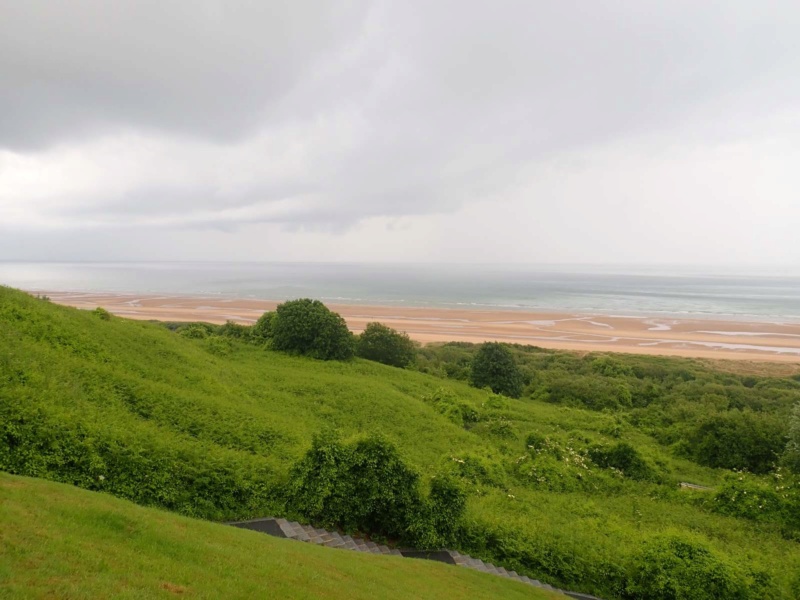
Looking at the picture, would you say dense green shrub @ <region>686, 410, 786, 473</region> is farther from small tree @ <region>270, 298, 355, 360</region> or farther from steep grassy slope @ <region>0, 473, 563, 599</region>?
small tree @ <region>270, 298, 355, 360</region>

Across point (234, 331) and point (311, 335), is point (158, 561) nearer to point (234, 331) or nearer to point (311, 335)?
point (311, 335)

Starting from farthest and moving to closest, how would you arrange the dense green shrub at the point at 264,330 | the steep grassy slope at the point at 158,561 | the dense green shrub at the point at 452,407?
the dense green shrub at the point at 264,330 < the dense green shrub at the point at 452,407 < the steep grassy slope at the point at 158,561

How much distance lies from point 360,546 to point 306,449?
4475 millimetres

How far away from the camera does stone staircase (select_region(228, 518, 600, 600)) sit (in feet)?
38.6

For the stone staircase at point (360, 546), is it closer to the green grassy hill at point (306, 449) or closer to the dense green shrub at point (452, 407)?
the green grassy hill at point (306, 449)

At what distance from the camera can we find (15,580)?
17.6 ft

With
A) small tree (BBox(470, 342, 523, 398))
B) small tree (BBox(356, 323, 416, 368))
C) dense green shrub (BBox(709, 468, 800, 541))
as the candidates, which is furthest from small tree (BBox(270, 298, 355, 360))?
dense green shrub (BBox(709, 468, 800, 541))

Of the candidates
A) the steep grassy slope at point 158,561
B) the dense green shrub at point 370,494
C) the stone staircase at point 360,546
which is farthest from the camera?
the dense green shrub at point 370,494

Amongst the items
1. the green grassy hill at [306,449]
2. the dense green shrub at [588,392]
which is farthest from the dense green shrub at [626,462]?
the dense green shrub at [588,392]

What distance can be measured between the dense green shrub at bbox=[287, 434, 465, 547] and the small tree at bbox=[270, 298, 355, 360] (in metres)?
18.9

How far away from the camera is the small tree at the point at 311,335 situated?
1278 inches

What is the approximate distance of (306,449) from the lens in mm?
15891

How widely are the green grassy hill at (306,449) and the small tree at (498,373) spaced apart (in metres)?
9.00

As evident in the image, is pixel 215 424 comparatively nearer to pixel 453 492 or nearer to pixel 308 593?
pixel 453 492
